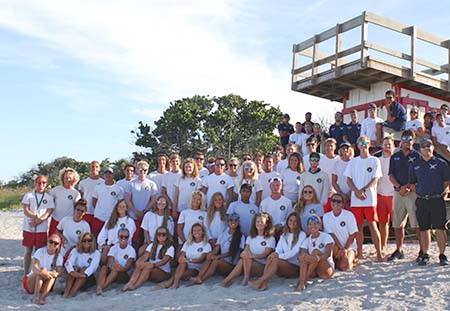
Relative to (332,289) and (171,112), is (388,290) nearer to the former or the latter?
(332,289)

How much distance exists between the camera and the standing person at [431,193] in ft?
24.6

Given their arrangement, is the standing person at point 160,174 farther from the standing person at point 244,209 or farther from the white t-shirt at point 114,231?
the standing person at point 244,209

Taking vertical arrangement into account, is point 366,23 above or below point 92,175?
above

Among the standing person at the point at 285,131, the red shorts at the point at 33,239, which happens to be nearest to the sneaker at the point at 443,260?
the standing person at the point at 285,131

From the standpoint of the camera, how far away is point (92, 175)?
9945 millimetres

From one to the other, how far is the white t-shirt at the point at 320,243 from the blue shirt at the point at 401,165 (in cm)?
152

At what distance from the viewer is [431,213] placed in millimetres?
7508

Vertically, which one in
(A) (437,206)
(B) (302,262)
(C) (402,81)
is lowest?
(B) (302,262)

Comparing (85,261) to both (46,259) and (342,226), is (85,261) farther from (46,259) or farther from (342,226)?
(342,226)

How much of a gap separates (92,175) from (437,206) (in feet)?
19.7

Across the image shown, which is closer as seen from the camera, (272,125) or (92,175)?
(92,175)

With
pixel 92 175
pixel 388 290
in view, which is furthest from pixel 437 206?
pixel 92 175

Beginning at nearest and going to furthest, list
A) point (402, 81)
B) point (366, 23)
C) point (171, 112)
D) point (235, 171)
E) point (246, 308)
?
1. point (246, 308)
2. point (235, 171)
3. point (366, 23)
4. point (402, 81)
5. point (171, 112)

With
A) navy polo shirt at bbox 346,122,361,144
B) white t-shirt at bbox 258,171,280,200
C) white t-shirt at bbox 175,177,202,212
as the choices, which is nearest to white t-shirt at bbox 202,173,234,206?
white t-shirt at bbox 175,177,202,212
